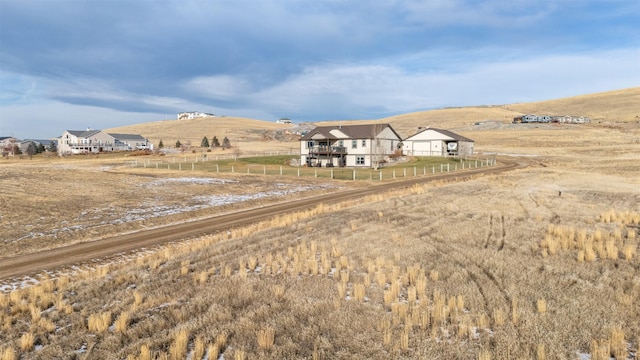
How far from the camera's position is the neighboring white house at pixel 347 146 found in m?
65.8

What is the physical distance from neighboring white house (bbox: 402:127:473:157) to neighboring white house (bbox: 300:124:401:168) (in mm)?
17503

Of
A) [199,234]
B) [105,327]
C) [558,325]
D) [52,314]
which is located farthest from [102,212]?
[558,325]

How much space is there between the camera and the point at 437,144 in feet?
275

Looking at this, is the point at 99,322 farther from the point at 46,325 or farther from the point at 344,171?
the point at 344,171

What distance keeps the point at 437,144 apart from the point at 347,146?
2741 centimetres

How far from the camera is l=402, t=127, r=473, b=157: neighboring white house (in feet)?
271

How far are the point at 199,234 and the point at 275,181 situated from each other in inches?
931

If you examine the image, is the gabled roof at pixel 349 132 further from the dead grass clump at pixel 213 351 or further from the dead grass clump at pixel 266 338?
the dead grass clump at pixel 213 351

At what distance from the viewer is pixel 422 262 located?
12242 mm

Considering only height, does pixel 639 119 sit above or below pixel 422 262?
above

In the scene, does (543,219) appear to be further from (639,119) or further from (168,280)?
(639,119)

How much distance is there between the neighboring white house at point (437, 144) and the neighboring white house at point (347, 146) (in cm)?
1750

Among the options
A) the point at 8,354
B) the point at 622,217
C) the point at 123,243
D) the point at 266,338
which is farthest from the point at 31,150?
the point at 622,217

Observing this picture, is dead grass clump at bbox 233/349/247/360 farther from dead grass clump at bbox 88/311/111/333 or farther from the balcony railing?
the balcony railing
